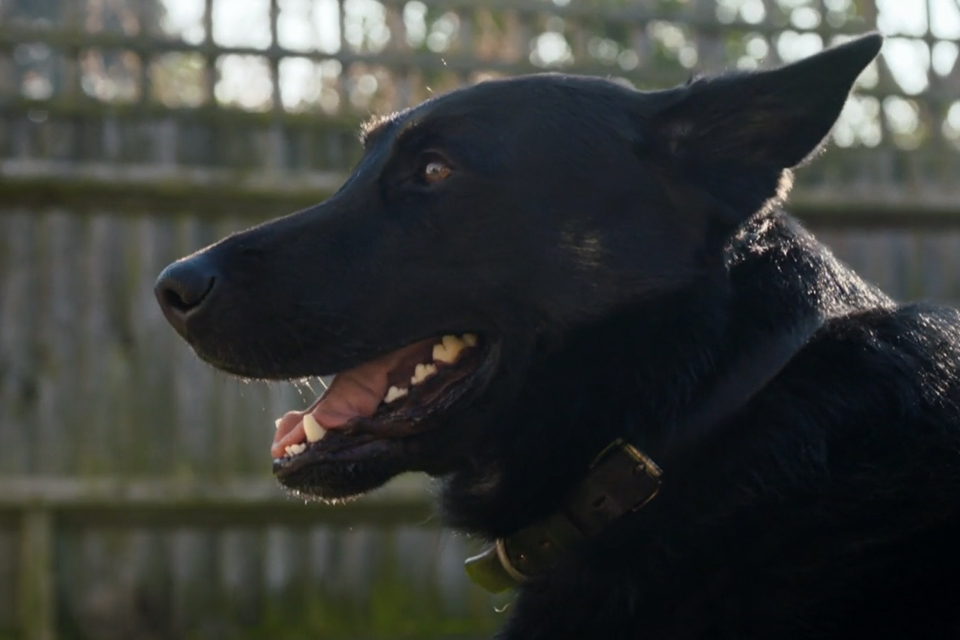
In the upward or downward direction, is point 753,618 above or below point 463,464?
below

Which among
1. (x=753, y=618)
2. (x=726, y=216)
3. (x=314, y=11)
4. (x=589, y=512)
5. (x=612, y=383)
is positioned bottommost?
(x=753, y=618)

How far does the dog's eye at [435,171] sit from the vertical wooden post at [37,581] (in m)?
3.86

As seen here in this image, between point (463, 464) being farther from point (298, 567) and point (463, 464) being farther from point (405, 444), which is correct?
point (298, 567)

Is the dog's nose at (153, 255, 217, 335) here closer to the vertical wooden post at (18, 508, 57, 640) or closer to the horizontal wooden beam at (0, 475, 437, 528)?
the horizontal wooden beam at (0, 475, 437, 528)

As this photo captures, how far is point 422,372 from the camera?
2850mm

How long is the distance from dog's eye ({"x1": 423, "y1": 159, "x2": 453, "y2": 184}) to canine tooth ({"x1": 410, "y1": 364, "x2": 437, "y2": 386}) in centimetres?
39

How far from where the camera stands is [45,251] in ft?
20.6

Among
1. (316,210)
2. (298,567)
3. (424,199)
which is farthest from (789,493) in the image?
(298,567)

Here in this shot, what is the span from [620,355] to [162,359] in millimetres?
4028

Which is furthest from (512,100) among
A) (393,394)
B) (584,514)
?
(584,514)

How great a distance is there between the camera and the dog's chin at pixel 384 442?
2734 mm

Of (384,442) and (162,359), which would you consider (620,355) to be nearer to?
(384,442)

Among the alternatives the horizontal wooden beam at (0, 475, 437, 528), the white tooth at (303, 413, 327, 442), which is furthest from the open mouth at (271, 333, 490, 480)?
the horizontal wooden beam at (0, 475, 437, 528)

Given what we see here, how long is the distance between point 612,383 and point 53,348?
13.8 feet
